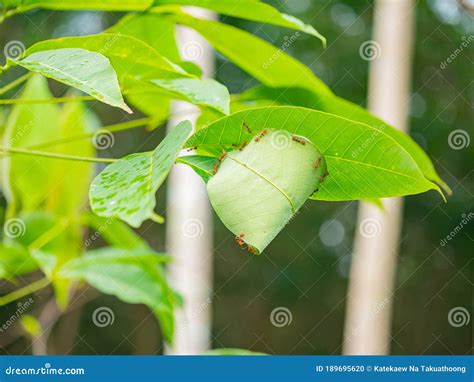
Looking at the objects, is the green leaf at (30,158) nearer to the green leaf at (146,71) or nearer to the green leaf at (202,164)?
the green leaf at (146,71)

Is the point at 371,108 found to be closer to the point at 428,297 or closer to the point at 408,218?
the point at 408,218

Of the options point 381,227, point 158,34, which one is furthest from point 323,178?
point 381,227

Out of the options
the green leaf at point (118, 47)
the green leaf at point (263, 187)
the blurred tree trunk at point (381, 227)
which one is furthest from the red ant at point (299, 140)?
the blurred tree trunk at point (381, 227)

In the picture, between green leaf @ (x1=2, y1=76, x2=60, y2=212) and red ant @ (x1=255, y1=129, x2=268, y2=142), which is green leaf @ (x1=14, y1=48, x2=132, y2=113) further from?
green leaf @ (x1=2, y1=76, x2=60, y2=212)

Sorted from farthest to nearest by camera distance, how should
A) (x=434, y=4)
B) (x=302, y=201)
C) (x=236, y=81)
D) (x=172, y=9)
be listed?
(x=434, y=4), (x=236, y=81), (x=172, y=9), (x=302, y=201)

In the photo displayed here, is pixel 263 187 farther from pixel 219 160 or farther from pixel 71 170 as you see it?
pixel 71 170

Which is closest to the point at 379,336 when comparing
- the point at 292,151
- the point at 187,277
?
the point at 187,277
